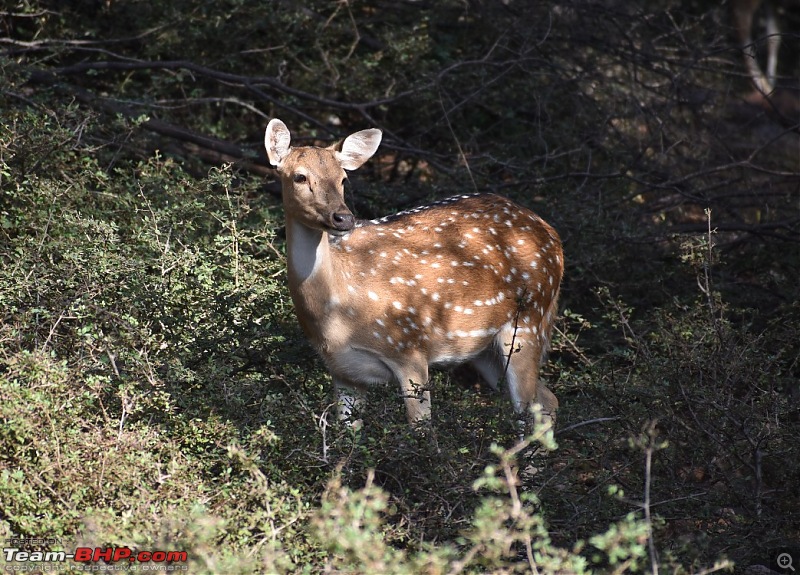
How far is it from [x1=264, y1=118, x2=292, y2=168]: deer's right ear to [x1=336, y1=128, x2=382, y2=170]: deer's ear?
352 mm

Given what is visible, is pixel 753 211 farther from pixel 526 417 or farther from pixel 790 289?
pixel 526 417

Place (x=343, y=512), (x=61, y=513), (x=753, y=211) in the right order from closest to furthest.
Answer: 1. (x=343, y=512)
2. (x=61, y=513)
3. (x=753, y=211)

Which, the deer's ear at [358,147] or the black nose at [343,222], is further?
the deer's ear at [358,147]

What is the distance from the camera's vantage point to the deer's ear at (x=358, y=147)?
6.91 metres

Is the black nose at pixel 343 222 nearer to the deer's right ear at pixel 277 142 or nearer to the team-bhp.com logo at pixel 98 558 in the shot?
the deer's right ear at pixel 277 142

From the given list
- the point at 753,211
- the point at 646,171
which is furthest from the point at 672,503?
the point at 753,211

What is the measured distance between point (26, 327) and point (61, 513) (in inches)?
58.8

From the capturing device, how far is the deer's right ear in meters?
6.67

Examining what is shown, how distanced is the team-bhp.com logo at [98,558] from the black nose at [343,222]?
2.27m

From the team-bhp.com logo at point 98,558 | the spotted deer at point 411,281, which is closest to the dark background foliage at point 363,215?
the team-bhp.com logo at point 98,558

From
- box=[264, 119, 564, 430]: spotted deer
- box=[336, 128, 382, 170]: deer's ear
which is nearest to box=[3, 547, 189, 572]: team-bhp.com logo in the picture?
box=[264, 119, 564, 430]: spotted deer

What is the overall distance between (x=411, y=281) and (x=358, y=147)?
91 centimetres

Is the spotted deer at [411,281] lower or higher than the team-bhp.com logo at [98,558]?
lower

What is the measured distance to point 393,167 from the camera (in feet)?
32.8
